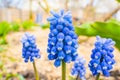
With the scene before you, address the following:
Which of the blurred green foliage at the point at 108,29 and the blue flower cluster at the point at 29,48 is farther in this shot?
the blurred green foliage at the point at 108,29

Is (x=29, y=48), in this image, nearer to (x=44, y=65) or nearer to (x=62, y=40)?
(x=62, y=40)

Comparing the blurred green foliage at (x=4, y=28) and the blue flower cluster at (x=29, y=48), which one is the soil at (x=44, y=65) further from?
the blue flower cluster at (x=29, y=48)

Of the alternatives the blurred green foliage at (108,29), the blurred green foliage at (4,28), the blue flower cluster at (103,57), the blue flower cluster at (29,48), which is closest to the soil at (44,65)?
the blurred green foliage at (108,29)

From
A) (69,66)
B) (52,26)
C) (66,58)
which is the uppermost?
(52,26)

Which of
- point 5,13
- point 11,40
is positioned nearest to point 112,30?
point 11,40

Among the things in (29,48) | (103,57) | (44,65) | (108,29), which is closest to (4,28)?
(44,65)

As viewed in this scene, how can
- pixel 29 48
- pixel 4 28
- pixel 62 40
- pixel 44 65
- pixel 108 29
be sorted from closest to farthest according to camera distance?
1. pixel 62 40
2. pixel 29 48
3. pixel 108 29
4. pixel 44 65
5. pixel 4 28

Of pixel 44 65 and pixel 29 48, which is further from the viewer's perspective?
pixel 44 65

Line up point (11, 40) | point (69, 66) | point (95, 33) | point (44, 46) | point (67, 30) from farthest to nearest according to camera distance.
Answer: point (11, 40) → point (44, 46) → point (69, 66) → point (95, 33) → point (67, 30)

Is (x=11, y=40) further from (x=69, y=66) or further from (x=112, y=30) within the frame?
(x=112, y=30)
